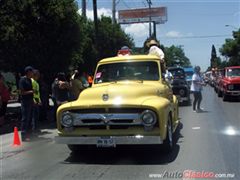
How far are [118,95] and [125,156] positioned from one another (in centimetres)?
125

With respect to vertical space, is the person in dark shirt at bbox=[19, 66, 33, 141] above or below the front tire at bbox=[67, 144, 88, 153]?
above

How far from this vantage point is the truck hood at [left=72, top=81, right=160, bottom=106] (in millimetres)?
8937

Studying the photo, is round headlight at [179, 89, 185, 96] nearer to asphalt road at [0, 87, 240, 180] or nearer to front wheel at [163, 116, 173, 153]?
asphalt road at [0, 87, 240, 180]

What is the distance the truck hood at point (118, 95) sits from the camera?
8937mm

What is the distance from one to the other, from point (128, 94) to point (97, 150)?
166cm

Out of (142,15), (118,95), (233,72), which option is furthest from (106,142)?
(142,15)

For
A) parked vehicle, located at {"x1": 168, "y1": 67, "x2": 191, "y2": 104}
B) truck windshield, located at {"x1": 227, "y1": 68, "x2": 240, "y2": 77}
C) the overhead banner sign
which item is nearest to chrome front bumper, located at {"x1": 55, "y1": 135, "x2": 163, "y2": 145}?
parked vehicle, located at {"x1": 168, "y1": 67, "x2": 191, "y2": 104}

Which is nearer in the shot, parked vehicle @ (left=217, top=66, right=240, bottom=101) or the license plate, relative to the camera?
the license plate

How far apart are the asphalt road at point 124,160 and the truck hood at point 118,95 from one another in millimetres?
1119

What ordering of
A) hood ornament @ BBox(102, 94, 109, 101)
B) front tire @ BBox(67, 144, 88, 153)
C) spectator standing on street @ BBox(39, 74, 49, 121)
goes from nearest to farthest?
hood ornament @ BBox(102, 94, 109, 101) → front tire @ BBox(67, 144, 88, 153) → spectator standing on street @ BBox(39, 74, 49, 121)

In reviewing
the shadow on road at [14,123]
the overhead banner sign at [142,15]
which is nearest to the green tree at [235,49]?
the overhead banner sign at [142,15]

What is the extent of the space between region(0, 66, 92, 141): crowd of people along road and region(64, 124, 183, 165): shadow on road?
3.21 meters

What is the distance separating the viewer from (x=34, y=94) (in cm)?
1383

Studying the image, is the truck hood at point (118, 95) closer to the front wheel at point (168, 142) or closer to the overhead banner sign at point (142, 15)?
→ the front wheel at point (168, 142)
